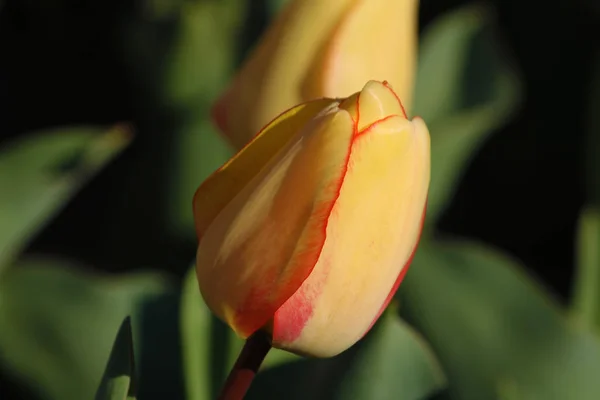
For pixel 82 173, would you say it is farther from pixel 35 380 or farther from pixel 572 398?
pixel 572 398

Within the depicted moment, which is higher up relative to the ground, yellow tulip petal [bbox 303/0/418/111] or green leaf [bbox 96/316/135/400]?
yellow tulip petal [bbox 303/0/418/111]

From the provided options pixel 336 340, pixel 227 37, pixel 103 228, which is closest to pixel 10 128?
pixel 103 228

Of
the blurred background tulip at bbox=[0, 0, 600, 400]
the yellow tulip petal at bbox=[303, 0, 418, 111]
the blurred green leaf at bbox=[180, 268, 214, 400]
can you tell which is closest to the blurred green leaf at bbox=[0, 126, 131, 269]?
the blurred background tulip at bbox=[0, 0, 600, 400]

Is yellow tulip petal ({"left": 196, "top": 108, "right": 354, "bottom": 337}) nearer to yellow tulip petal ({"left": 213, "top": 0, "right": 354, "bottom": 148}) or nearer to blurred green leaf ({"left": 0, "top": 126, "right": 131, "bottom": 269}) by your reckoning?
yellow tulip petal ({"left": 213, "top": 0, "right": 354, "bottom": 148})

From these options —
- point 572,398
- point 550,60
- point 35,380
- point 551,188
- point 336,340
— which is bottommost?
point 551,188

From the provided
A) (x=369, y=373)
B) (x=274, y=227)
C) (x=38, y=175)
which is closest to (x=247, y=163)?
(x=274, y=227)

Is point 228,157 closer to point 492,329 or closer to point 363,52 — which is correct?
point 492,329
